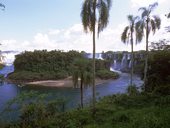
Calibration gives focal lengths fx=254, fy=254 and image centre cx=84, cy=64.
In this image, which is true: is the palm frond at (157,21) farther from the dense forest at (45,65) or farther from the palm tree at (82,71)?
the dense forest at (45,65)

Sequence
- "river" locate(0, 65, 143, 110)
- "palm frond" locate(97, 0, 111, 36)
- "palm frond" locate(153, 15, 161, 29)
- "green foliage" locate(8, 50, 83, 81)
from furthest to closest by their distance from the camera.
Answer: "green foliage" locate(8, 50, 83, 81) < "river" locate(0, 65, 143, 110) < "palm frond" locate(153, 15, 161, 29) < "palm frond" locate(97, 0, 111, 36)

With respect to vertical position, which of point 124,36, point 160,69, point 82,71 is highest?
point 124,36

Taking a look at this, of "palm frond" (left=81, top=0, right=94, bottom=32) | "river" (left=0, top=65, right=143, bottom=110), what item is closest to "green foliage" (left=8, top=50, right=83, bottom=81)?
"river" (left=0, top=65, right=143, bottom=110)

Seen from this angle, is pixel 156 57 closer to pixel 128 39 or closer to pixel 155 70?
pixel 155 70

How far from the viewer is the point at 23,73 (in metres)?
83.1

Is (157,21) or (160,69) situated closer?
(160,69)

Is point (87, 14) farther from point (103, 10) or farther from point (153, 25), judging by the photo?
point (153, 25)

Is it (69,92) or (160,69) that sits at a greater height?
(160,69)

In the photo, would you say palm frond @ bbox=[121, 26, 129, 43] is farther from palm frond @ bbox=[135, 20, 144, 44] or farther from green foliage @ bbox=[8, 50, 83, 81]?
green foliage @ bbox=[8, 50, 83, 81]

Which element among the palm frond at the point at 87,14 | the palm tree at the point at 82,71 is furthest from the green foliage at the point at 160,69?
the palm frond at the point at 87,14

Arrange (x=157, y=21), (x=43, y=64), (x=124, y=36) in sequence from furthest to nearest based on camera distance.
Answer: (x=43, y=64) < (x=124, y=36) < (x=157, y=21)

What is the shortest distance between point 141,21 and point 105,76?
2251 inches

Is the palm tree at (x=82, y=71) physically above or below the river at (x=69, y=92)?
above

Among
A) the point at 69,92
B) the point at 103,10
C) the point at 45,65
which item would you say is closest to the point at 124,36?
the point at 103,10
